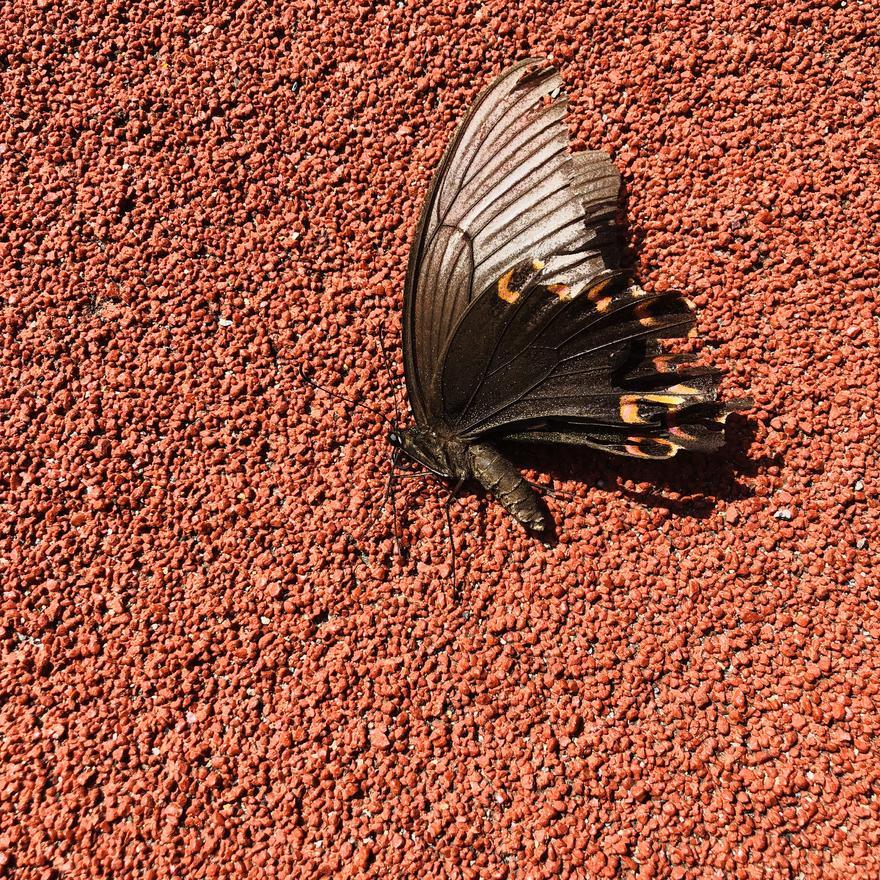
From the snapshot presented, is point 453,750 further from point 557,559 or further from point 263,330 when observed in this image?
point 263,330

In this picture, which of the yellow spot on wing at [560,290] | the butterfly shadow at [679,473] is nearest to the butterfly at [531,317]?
the yellow spot on wing at [560,290]

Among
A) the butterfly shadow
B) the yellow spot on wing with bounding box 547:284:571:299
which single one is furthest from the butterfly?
the butterfly shadow

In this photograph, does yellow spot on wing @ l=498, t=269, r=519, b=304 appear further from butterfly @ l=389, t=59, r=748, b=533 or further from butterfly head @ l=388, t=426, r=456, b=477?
butterfly head @ l=388, t=426, r=456, b=477

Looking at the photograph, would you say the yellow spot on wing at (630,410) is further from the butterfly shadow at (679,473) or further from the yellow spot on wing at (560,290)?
the yellow spot on wing at (560,290)

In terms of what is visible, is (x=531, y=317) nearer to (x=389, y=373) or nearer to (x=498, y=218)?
(x=498, y=218)

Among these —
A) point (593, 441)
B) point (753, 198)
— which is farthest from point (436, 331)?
point (753, 198)

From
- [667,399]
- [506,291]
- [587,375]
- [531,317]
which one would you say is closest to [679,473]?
[667,399]
